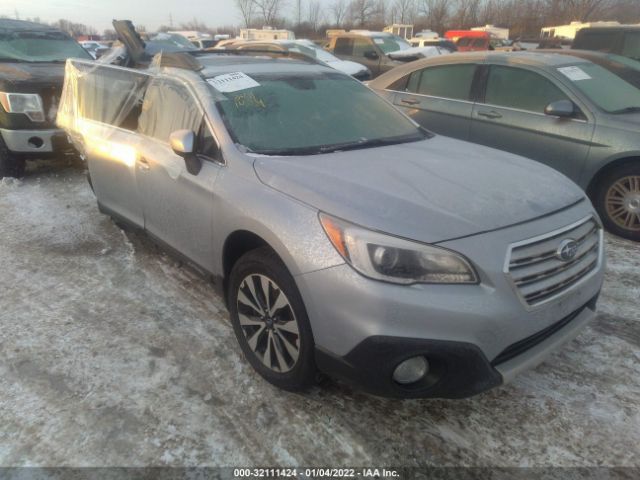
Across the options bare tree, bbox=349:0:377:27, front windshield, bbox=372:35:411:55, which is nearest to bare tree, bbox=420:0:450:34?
bare tree, bbox=349:0:377:27

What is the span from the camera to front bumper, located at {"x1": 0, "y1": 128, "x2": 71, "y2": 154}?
18.8 feet

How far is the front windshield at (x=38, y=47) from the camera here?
677cm

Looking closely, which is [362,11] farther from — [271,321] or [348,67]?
[271,321]

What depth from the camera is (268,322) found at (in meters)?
2.47

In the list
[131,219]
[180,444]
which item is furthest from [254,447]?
[131,219]

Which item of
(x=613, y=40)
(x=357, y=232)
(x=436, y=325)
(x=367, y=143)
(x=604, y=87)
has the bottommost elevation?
(x=436, y=325)

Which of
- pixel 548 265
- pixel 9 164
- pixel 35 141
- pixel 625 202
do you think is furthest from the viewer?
pixel 9 164

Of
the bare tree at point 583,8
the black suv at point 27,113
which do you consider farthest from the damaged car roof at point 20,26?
the bare tree at point 583,8

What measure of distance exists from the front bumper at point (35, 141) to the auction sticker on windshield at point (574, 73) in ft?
18.6

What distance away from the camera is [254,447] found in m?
2.21

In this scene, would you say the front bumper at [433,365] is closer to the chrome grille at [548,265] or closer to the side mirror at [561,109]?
the chrome grille at [548,265]

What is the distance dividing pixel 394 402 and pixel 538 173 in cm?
150

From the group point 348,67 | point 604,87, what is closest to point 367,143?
point 604,87

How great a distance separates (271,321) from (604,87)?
14.3 feet
